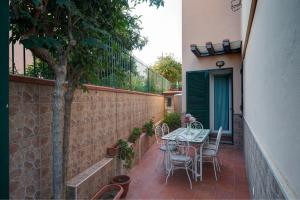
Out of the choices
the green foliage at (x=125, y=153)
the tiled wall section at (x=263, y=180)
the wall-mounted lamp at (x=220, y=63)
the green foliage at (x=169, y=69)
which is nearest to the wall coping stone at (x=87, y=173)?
the green foliage at (x=125, y=153)

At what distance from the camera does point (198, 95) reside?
23.5ft

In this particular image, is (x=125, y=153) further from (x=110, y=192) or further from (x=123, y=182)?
(x=110, y=192)

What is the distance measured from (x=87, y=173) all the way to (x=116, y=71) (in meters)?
1.52

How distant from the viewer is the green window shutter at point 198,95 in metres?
7.12

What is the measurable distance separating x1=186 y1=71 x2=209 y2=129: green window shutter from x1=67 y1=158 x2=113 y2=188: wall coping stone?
13.8 ft

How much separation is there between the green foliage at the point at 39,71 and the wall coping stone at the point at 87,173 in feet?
4.36

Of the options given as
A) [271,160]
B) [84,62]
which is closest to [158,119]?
[84,62]

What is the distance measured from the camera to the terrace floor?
3426 millimetres

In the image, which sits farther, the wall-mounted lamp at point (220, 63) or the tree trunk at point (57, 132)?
the wall-mounted lamp at point (220, 63)

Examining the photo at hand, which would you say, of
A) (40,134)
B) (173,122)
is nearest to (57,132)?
(40,134)

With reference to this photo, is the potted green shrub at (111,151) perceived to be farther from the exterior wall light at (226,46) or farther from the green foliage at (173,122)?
the green foliage at (173,122)

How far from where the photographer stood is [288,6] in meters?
0.98

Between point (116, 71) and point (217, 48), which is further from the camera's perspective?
point (217, 48)
